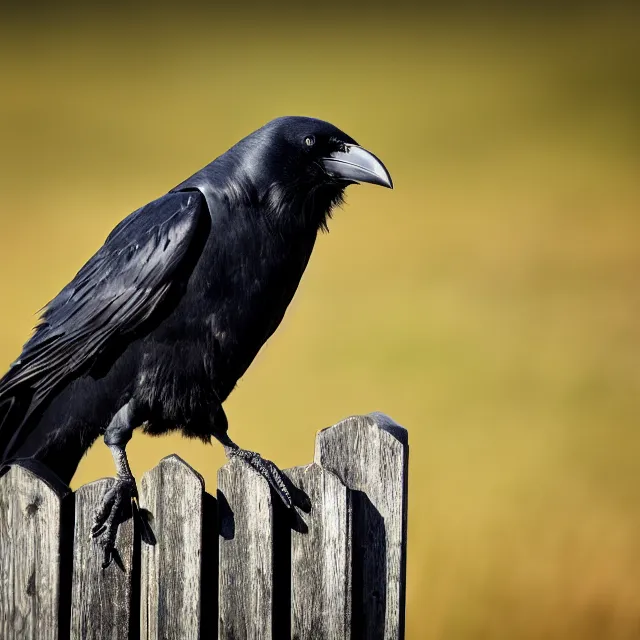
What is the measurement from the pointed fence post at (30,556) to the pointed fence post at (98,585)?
4 centimetres

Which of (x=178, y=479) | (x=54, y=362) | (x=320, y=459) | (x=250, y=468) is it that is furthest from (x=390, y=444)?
(x=54, y=362)

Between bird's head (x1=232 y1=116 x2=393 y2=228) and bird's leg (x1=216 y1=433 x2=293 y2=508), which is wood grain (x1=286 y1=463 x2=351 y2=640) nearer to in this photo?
bird's leg (x1=216 y1=433 x2=293 y2=508)

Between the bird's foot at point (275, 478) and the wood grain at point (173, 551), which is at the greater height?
the bird's foot at point (275, 478)

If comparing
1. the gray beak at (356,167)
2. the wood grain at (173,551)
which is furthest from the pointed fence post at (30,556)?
the gray beak at (356,167)

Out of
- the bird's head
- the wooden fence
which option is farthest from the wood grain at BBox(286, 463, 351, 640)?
the bird's head

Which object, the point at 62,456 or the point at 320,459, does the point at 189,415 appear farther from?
the point at 320,459

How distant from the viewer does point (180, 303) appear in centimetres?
224

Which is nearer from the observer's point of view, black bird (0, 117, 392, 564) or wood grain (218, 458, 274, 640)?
wood grain (218, 458, 274, 640)

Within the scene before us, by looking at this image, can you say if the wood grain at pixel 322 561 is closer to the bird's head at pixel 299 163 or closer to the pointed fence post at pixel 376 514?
the pointed fence post at pixel 376 514

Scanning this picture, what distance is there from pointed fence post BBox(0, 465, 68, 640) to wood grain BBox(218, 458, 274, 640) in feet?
1.11

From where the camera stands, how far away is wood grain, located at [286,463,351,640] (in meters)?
1.82

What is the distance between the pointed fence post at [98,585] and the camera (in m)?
1.86

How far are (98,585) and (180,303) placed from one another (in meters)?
0.70

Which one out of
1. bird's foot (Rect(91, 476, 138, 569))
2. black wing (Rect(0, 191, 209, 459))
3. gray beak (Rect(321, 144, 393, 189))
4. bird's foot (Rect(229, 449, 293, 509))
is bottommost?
bird's foot (Rect(91, 476, 138, 569))
